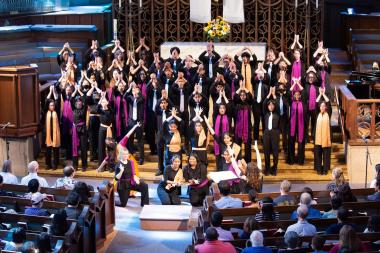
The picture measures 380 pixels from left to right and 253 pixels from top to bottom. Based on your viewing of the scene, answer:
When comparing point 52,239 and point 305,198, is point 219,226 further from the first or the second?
point 52,239

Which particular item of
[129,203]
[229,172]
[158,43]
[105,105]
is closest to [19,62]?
[158,43]

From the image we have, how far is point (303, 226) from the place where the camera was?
1045 cm

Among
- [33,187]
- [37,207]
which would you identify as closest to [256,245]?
[37,207]

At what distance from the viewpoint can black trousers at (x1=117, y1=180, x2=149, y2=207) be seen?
1455 cm

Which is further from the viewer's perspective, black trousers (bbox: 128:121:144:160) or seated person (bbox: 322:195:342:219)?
black trousers (bbox: 128:121:144:160)

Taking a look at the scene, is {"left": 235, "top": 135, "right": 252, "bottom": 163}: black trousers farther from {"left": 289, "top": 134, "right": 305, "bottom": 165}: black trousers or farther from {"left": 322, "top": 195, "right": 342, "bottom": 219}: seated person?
{"left": 322, "top": 195, "right": 342, "bottom": 219}: seated person

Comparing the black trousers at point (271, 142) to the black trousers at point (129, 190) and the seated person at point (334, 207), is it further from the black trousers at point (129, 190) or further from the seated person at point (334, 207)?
the seated person at point (334, 207)

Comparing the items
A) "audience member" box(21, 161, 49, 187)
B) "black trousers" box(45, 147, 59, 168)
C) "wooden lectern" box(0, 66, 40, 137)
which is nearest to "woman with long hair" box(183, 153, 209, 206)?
"audience member" box(21, 161, 49, 187)

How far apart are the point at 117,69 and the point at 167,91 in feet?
4.12

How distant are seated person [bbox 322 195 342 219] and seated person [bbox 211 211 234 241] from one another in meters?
1.31

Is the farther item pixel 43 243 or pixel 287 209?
pixel 287 209

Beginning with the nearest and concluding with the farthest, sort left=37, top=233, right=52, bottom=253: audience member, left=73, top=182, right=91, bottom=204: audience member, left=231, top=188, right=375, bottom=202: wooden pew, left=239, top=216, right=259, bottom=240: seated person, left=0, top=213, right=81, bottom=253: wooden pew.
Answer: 1. left=37, top=233, right=52, bottom=253: audience member
2. left=239, top=216, right=259, bottom=240: seated person
3. left=0, top=213, right=81, bottom=253: wooden pew
4. left=73, top=182, right=91, bottom=204: audience member
5. left=231, top=188, right=375, bottom=202: wooden pew

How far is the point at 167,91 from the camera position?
16.7 m

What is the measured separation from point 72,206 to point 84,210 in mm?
157
